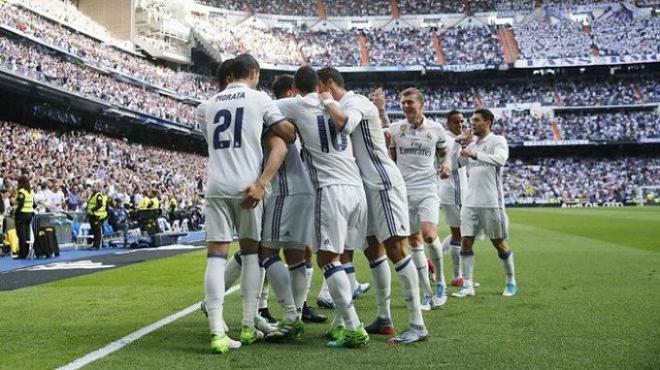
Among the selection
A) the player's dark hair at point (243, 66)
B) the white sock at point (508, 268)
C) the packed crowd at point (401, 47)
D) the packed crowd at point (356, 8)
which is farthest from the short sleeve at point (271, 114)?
the packed crowd at point (356, 8)

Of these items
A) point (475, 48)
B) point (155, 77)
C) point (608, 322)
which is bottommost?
point (608, 322)

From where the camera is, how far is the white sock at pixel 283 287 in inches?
207

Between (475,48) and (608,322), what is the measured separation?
61.0 meters

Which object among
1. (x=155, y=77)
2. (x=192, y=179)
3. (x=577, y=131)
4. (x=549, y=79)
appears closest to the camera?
(x=192, y=179)

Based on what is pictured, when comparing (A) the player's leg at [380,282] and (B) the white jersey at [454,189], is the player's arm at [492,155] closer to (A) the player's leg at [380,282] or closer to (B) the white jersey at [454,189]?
(B) the white jersey at [454,189]

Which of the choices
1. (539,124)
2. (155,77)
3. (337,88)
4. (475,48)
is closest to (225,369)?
(337,88)

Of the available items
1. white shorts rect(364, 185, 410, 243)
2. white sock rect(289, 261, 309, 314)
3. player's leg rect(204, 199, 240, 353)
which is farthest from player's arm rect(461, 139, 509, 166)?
player's leg rect(204, 199, 240, 353)

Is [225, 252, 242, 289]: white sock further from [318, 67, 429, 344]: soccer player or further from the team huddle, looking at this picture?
[318, 67, 429, 344]: soccer player

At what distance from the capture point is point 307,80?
210 inches

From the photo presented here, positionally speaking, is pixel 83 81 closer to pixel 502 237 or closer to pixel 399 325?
pixel 502 237

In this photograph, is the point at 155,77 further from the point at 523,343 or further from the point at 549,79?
the point at 523,343

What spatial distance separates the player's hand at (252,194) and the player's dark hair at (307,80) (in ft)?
3.17

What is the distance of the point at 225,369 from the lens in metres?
4.32

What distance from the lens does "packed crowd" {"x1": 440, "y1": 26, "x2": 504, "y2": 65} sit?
62.2 metres
